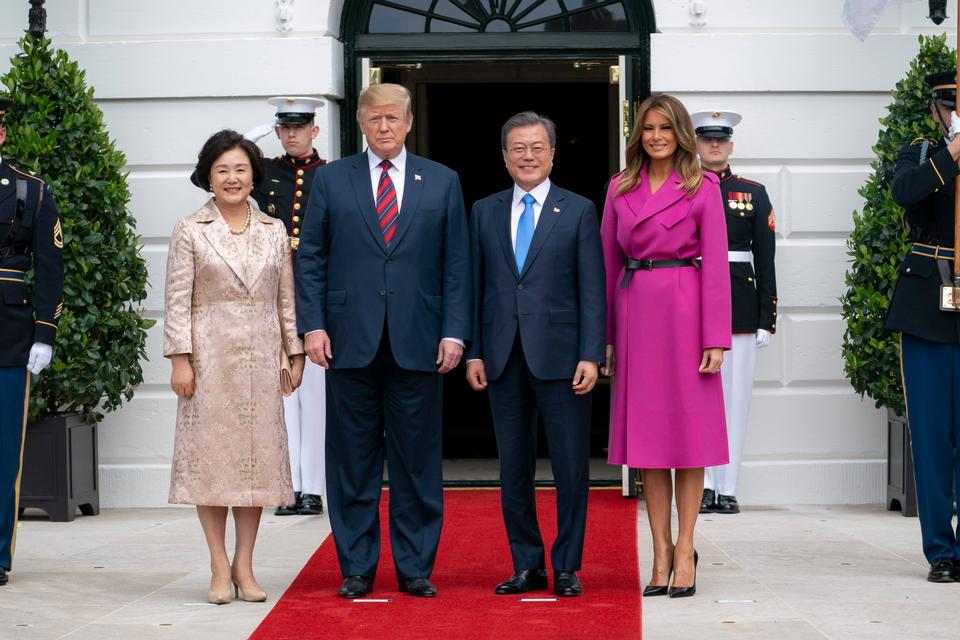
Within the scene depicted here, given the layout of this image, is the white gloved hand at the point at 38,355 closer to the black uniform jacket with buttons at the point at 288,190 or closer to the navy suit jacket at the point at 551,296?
the navy suit jacket at the point at 551,296

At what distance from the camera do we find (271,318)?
5.99 metres

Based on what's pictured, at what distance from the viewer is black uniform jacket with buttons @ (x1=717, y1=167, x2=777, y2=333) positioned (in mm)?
8438

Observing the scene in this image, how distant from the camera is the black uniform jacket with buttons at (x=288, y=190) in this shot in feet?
27.9

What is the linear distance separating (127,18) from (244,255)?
3.81 meters

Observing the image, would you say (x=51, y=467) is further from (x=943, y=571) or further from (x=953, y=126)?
(x=953, y=126)

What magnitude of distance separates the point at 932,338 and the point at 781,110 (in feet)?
10.00

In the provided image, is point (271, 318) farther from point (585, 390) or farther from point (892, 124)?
point (892, 124)

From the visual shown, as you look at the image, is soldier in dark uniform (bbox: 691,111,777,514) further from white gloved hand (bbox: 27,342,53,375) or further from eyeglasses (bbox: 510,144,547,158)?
white gloved hand (bbox: 27,342,53,375)

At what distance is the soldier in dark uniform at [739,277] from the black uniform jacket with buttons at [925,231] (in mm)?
2011

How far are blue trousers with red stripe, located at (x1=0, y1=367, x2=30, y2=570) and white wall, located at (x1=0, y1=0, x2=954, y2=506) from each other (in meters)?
2.57

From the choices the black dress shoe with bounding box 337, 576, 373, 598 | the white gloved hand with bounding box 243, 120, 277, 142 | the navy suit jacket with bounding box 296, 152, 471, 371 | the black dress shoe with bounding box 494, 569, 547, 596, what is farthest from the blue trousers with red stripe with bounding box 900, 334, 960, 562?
the white gloved hand with bounding box 243, 120, 277, 142

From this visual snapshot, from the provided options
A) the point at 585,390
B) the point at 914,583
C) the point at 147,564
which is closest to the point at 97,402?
the point at 147,564

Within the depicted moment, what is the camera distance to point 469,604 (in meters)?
5.82

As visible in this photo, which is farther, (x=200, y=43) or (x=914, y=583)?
(x=200, y=43)
